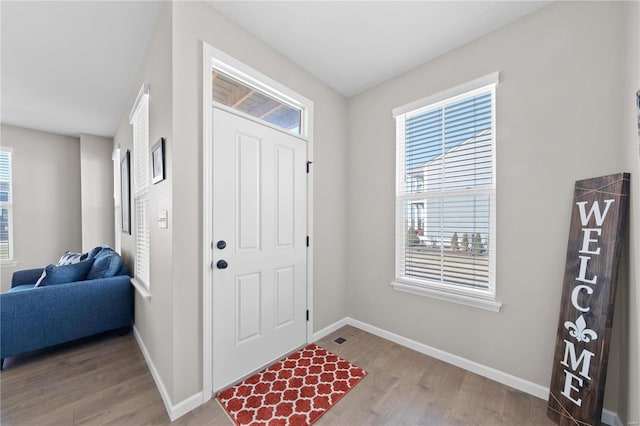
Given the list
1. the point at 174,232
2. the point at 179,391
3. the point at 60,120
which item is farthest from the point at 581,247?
the point at 60,120

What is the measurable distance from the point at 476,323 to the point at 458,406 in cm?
64

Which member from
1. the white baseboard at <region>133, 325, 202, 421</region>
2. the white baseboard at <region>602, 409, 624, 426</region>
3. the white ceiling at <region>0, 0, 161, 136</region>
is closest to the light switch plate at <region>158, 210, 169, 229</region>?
the white baseboard at <region>133, 325, 202, 421</region>

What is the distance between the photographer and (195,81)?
1689 mm

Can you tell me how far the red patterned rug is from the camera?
5.23ft

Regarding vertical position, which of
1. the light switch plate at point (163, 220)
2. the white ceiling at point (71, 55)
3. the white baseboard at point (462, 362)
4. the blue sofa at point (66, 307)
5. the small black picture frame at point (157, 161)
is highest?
the white ceiling at point (71, 55)

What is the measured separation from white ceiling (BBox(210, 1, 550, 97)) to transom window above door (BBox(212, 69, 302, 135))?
44 cm

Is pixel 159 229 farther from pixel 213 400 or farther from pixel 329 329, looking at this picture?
pixel 329 329

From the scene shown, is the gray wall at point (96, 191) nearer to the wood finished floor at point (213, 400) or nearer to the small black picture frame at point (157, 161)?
the wood finished floor at point (213, 400)

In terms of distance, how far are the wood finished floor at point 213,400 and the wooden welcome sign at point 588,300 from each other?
0.82ft

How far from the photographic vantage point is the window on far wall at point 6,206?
3.90m

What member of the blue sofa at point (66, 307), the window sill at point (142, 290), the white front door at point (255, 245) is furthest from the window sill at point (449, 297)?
the blue sofa at point (66, 307)

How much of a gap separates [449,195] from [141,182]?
2.91m

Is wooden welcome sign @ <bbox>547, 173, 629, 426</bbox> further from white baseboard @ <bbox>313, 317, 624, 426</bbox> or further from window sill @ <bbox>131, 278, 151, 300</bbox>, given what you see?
window sill @ <bbox>131, 278, 151, 300</bbox>

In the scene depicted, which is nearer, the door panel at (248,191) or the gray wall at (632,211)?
the gray wall at (632,211)
